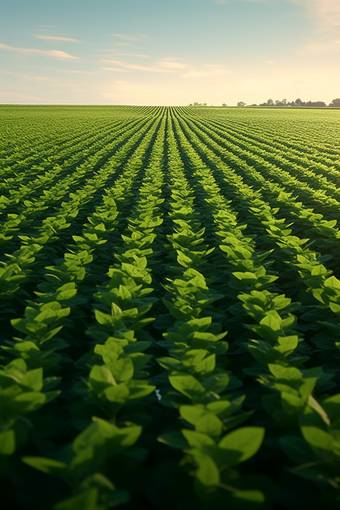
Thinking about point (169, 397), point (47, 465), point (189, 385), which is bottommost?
point (169, 397)

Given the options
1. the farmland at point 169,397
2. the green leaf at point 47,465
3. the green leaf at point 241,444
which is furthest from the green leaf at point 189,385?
the green leaf at point 47,465

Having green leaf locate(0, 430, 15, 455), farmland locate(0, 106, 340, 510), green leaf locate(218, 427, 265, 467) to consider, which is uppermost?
green leaf locate(0, 430, 15, 455)

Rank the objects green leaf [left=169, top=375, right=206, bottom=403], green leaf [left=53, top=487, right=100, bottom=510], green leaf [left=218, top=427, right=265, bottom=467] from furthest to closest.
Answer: green leaf [left=169, top=375, right=206, bottom=403]
green leaf [left=218, top=427, right=265, bottom=467]
green leaf [left=53, top=487, right=100, bottom=510]

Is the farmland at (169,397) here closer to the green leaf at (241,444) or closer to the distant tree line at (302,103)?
the green leaf at (241,444)

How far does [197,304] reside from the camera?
10.6 ft

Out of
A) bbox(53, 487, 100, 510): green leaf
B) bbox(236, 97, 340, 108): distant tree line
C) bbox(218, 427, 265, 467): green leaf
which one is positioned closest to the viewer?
bbox(53, 487, 100, 510): green leaf

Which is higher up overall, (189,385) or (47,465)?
(47,465)

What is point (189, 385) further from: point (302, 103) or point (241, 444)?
point (302, 103)

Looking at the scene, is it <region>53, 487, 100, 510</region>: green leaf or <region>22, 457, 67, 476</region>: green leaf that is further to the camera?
<region>22, 457, 67, 476</region>: green leaf

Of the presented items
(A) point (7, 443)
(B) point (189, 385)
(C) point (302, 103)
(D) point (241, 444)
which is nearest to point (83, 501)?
(A) point (7, 443)

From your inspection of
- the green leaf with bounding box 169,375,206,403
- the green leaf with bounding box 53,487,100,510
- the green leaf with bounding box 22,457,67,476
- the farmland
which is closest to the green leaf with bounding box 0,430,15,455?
the farmland

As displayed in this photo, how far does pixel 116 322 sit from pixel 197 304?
2.41ft

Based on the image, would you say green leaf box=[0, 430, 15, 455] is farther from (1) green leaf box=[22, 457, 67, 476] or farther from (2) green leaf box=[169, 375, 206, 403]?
(2) green leaf box=[169, 375, 206, 403]

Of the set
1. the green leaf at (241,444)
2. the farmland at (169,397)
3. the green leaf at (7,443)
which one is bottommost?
the farmland at (169,397)
